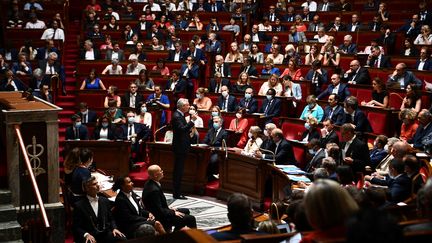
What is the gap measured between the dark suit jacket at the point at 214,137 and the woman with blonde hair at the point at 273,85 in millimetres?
1428

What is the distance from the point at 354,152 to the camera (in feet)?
22.6

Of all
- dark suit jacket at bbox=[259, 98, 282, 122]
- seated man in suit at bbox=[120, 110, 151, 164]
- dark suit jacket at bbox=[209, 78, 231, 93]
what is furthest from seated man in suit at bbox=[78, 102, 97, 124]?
dark suit jacket at bbox=[259, 98, 282, 122]

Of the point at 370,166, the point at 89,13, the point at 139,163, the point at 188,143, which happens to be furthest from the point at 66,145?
the point at 89,13

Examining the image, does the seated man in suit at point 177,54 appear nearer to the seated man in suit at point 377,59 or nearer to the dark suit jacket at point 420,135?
the seated man in suit at point 377,59

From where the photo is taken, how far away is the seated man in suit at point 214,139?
904 centimetres

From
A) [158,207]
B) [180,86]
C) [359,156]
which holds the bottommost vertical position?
[158,207]

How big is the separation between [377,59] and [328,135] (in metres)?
3.29

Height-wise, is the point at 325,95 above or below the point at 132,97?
above

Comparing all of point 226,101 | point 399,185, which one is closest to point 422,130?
point 399,185

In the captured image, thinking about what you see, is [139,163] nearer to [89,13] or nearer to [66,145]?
[66,145]

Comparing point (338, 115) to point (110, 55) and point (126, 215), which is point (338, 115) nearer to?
point (126, 215)

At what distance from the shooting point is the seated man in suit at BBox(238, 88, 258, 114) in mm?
9844

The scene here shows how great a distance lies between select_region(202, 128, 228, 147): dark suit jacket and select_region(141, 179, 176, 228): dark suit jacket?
3042mm

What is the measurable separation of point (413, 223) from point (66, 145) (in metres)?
6.82
